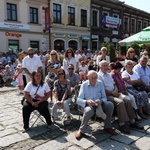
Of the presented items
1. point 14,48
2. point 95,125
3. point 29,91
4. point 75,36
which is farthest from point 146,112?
point 75,36

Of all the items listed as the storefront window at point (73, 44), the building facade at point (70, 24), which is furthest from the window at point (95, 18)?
the storefront window at point (73, 44)

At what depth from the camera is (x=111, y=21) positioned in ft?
85.4

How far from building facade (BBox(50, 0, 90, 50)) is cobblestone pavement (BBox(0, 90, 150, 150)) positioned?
53.0 feet

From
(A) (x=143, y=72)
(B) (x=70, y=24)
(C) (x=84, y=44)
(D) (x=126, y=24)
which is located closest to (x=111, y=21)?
(D) (x=126, y=24)

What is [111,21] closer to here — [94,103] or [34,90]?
[34,90]

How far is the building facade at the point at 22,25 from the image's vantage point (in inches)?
675

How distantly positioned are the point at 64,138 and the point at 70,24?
19007 mm

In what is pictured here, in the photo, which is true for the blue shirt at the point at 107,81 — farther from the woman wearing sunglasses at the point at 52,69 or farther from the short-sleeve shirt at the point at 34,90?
the woman wearing sunglasses at the point at 52,69

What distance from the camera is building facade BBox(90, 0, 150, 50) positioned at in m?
24.6

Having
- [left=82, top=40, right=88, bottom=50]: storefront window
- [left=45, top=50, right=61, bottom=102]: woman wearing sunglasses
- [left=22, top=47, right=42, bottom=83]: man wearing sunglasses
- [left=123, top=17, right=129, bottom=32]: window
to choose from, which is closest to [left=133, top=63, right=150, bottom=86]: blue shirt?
[left=45, top=50, right=61, bottom=102]: woman wearing sunglasses

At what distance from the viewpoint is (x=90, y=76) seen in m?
4.20

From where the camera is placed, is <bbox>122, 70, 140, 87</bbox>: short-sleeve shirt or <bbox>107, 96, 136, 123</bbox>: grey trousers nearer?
<bbox>107, 96, 136, 123</bbox>: grey trousers

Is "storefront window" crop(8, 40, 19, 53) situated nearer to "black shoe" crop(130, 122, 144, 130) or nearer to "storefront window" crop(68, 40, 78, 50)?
"storefront window" crop(68, 40, 78, 50)

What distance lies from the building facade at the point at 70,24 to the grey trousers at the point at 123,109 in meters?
16.4
